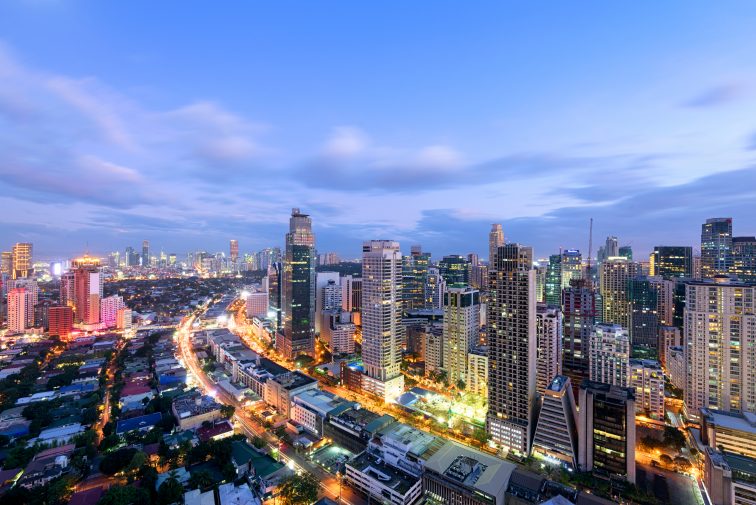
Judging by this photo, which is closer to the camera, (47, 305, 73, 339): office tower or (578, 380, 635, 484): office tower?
(578, 380, 635, 484): office tower

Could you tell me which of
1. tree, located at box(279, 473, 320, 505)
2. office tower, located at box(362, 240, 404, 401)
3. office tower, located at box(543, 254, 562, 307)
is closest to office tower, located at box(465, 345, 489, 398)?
office tower, located at box(362, 240, 404, 401)

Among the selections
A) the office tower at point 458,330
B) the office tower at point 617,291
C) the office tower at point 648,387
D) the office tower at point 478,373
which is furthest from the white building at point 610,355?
the office tower at point 617,291

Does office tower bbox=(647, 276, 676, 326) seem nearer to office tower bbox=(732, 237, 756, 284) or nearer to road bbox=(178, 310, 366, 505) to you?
office tower bbox=(732, 237, 756, 284)

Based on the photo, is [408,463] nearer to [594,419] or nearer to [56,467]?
[594,419]

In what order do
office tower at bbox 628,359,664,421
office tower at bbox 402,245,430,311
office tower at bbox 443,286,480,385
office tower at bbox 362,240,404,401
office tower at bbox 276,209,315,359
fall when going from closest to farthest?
office tower at bbox 628,359,664,421, office tower at bbox 362,240,404,401, office tower at bbox 443,286,480,385, office tower at bbox 276,209,315,359, office tower at bbox 402,245,430,311

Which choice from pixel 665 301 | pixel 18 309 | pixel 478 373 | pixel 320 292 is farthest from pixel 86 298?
pixel 665 301

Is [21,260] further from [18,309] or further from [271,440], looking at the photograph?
[271,440]
